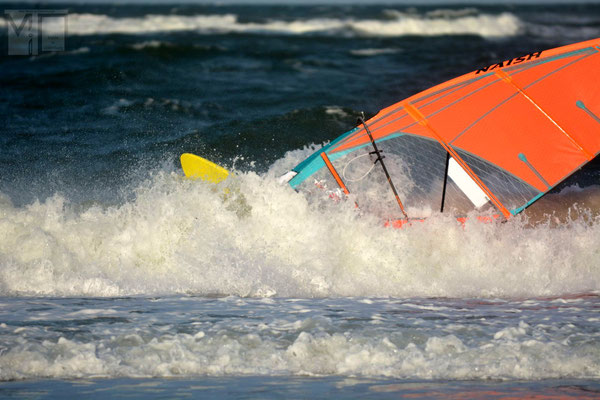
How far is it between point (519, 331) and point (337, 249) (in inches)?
89.1

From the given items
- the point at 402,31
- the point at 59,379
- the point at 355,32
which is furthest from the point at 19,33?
the point at 59,379

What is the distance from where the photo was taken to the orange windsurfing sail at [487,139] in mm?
7539

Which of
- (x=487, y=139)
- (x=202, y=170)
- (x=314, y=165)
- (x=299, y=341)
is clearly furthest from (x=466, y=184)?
(x=299, y=341)

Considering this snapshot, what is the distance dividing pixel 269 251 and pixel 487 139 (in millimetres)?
2386

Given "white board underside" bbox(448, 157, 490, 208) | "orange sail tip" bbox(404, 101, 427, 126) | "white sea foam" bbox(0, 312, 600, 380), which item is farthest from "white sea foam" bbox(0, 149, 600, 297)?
"white sea foam" bbox(0, 312, 600, 380)

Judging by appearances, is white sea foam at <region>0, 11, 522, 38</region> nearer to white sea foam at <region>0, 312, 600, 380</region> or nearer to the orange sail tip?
the orange sail tip

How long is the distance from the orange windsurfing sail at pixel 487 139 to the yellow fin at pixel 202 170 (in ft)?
2.77

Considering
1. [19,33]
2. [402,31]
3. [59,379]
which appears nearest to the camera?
[59,379]

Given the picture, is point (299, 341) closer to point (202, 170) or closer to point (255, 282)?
point (255, 282)

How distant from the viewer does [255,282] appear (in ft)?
22.3

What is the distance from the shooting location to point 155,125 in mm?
13469

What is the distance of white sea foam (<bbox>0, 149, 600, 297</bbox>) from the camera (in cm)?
683

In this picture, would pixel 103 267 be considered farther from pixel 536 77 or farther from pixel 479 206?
pixel 536 77

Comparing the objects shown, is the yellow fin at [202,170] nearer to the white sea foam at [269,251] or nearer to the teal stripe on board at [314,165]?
the white sea foam at [269,251]
